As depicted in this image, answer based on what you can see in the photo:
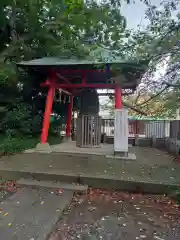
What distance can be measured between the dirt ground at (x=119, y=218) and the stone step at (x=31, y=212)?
13 cm

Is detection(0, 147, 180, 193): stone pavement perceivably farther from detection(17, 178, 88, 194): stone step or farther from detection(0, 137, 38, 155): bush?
detection(0, 137, 38, 155): bush

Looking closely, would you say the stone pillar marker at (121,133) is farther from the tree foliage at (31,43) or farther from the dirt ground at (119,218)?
the dirt ground at (119,218)

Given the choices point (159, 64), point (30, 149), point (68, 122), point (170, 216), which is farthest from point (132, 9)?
point (68, 122)

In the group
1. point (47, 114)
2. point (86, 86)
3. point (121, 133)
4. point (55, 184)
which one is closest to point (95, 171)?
point (55, 184)

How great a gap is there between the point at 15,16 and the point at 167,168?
7.46 meters

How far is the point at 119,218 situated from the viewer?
120 inches

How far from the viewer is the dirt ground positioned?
2600 mm

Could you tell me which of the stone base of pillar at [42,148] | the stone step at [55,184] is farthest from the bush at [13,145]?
the stone step at [55,184]

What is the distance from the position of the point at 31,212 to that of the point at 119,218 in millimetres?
1229

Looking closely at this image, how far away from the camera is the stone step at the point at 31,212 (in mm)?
2486

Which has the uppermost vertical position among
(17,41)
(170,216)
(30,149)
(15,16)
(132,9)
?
(15,16)

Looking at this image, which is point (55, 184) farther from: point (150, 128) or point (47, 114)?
point (150, 128)

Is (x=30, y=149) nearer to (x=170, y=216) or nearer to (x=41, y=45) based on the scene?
(x=41, y=45)

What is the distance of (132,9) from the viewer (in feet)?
12.0
